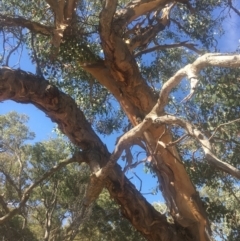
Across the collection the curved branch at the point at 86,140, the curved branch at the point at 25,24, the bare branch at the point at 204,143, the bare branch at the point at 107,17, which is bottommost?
the bare branch at the point at 204,143

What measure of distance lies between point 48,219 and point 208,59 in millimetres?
7572

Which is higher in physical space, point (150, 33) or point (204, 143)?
point (150, 33)

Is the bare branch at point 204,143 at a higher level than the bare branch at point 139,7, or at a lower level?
lower

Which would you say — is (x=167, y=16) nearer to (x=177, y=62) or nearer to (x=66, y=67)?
(x=177, y=62)

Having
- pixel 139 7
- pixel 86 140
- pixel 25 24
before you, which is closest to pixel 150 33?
pixel 139 7

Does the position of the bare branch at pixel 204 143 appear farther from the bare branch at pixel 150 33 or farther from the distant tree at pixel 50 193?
the distant tree at pixel 50 193

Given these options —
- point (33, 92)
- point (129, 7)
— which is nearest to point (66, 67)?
point (129, 7)

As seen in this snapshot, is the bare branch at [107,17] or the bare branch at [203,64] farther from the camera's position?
the bare branch at [107,17]

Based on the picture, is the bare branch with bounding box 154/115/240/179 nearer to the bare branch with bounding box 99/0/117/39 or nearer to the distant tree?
the bare branch with bounding box 99/0/117/39

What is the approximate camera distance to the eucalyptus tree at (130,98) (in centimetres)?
457

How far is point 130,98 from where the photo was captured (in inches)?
228

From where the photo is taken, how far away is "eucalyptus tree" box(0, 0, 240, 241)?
4574mm

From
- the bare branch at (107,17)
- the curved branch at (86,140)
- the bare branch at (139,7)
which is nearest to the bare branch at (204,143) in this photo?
the curved branch at (86,140)

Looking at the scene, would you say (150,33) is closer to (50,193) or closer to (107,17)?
(107,17)
